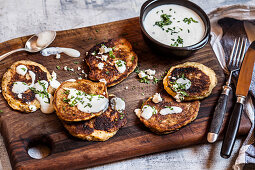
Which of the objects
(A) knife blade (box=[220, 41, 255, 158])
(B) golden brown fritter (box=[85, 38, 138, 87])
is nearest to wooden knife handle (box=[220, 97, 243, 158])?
(A) knife blade (box=[220, 41, 255, 158])

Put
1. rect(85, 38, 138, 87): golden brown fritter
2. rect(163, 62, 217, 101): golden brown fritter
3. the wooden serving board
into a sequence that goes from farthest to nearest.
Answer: rect(85, 38, 138, 87): golden brown fritter, rect(163, 62, 217, 101): golden brown fritter, the wooden serving board

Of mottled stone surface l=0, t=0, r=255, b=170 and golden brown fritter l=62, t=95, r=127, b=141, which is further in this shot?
mottled stone surface l=0, t=0, r=255, b=170

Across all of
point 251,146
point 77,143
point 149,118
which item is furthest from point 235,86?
point 77,143

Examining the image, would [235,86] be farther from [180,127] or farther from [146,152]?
[146,152]

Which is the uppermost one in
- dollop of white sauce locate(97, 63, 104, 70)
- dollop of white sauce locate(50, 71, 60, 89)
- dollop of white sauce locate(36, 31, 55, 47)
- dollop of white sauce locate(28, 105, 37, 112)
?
dollop of white sauce locate(36, 31, 55, 47)

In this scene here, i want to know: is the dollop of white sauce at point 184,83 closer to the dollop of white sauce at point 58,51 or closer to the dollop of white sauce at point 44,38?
the dollop of white sauce at point 58,51

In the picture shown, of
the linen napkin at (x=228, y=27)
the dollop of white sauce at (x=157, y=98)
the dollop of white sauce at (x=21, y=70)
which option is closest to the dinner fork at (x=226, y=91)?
the linen napkin at (x=228, y=27)

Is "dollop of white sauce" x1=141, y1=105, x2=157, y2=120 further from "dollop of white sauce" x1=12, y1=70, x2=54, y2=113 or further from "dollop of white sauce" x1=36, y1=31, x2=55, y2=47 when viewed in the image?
"dollop of white sauce" x1=36, y1=31, x2=55, y2=47
